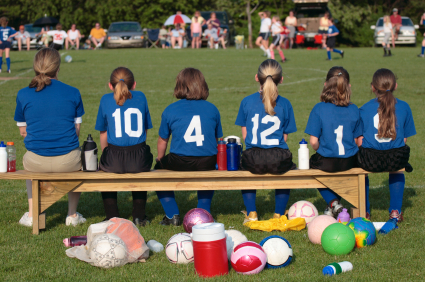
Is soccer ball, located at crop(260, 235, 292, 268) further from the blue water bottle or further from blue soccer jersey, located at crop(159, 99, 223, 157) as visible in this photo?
blue soccer jersey, located at crop(159, 99, 223, 157)

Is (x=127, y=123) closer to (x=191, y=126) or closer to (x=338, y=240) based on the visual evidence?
(x=191, y=126)

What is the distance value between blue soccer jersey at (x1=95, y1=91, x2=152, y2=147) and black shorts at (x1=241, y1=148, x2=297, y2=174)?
1.14m

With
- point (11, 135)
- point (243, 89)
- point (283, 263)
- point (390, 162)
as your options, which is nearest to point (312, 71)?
point (243, 89)

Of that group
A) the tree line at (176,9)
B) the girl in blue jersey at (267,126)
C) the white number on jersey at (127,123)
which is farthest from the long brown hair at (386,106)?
the tree line at (176,9)

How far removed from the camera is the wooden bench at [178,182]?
5207mm

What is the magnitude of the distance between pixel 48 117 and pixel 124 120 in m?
0.76

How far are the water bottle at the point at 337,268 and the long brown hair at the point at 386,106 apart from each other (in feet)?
5.42

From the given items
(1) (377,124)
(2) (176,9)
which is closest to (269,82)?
(1) (377,124)

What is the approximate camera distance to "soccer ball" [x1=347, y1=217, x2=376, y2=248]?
15.5 feet

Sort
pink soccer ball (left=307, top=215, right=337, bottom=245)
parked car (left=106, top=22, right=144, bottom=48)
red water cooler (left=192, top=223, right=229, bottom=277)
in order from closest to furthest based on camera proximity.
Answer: red water cooler (left=192, top=223, right=229, bottom=277) < pink soccer ball (left=307, top=215, right=337, bottom=245) < parked car (left=106, top=22, right=144, bottom=48)

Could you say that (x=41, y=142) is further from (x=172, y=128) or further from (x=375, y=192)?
(x=375, y=192)

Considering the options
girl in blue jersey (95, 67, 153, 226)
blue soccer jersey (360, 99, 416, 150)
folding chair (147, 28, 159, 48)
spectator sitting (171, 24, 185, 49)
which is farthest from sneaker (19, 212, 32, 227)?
folding chair (147, 28, 159, 48)

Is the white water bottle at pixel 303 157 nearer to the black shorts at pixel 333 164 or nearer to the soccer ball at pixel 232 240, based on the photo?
the black shorts at pixel 333 164

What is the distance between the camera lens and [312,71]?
1853 centimetres
